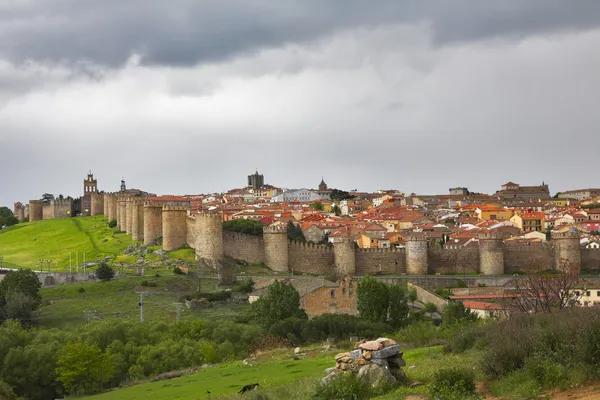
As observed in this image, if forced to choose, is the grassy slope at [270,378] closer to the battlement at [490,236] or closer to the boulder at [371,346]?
the boulder at [371,346]

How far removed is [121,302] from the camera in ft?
145

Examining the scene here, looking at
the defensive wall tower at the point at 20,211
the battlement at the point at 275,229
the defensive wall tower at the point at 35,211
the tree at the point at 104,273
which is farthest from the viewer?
the defensive wall tower at the point at 20,211

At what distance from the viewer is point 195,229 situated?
5506 centimetres

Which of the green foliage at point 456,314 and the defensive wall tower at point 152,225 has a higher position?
the defensive wall tower at point 152,225

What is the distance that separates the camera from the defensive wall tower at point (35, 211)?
332 feet

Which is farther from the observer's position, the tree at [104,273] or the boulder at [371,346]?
the tree at [104,273]

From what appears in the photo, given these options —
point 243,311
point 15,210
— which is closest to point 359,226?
point 243,311

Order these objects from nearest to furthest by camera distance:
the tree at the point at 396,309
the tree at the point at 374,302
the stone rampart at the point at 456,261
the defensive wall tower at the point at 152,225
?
1. the tree at the point at 396,309
2. the tree at the point at 374,302
3. the stone rampart at the point at 456,261
4. the defensive wall tower at the point at 152,225

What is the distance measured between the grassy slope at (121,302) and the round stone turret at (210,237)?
3678 mm

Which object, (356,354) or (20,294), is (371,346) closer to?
(356,354)

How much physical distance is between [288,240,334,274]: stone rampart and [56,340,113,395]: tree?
29462mm

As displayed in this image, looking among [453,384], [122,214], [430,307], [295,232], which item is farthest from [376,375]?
[122,214]

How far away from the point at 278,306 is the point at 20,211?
80190 mm

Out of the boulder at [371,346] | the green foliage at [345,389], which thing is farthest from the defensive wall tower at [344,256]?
the green foliage at [345,389]
